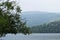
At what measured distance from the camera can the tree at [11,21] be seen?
652 inches

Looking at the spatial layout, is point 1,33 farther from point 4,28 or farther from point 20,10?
point 20,10

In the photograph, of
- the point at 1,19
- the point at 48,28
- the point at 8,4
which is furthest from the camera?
the point at 48,28

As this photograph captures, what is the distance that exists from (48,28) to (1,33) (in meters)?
124

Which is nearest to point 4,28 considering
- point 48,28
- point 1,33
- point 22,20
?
point 1,33

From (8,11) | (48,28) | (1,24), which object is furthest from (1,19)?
(48,28)

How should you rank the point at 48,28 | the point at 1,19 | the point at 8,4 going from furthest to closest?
A: the point at 48,28 → the point at 8,4 → the point at 1,19

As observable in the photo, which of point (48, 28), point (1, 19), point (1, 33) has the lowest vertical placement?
point (48, 28)

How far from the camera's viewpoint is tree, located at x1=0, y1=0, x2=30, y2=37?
16.6 m

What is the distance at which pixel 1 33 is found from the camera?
16.8 meters

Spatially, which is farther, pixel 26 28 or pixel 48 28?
pixel 48 28

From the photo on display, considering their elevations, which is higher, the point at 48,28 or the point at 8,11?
the point at 8,11

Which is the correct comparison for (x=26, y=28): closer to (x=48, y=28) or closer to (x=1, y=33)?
(x=1, y=33)

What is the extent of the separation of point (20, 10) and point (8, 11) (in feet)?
2.58

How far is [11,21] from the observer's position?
17.1 metres
